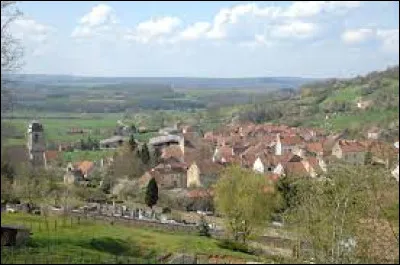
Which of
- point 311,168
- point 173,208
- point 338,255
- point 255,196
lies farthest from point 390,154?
point 311,168

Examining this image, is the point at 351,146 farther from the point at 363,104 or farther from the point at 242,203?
the point at 242,203

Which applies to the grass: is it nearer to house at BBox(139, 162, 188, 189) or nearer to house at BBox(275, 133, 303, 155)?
house at BBox(139, 162, 188, 189)

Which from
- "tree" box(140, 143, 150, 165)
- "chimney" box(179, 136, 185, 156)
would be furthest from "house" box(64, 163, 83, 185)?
"chimney" box(179, 136, 185, 156)

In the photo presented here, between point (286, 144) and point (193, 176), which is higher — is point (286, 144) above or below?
above

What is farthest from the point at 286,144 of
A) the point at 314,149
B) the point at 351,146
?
the point at 351,146

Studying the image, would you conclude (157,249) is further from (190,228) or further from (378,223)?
(190,228)

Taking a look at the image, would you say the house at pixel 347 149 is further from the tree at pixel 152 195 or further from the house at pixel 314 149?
the tree at pixel 152 195
